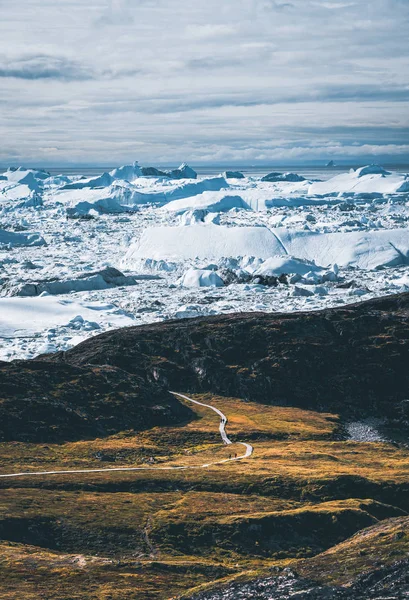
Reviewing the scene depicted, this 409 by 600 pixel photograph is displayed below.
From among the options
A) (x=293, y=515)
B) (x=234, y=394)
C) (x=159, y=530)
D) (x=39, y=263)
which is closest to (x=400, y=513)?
(x=293, y=515)

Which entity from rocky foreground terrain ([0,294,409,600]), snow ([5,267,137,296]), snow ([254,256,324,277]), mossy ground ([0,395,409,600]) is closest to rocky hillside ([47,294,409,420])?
rocky foreground terrain ([0,294,409,600])

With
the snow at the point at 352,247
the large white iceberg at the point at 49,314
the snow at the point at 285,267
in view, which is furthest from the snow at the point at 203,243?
the large white iceberg at the point at 49,314

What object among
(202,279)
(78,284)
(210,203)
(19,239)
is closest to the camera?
(78,284)

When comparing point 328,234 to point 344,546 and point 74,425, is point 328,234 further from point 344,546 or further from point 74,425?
point 344,546

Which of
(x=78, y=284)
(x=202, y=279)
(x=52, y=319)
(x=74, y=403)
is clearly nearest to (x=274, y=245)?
(x=202, y=279)

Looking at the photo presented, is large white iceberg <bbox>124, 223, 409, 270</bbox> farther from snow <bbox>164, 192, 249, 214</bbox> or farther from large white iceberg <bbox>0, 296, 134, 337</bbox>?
snow <bbox>164, 192, 249, 214</bbox>

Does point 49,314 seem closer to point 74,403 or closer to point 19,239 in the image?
point 74,403
